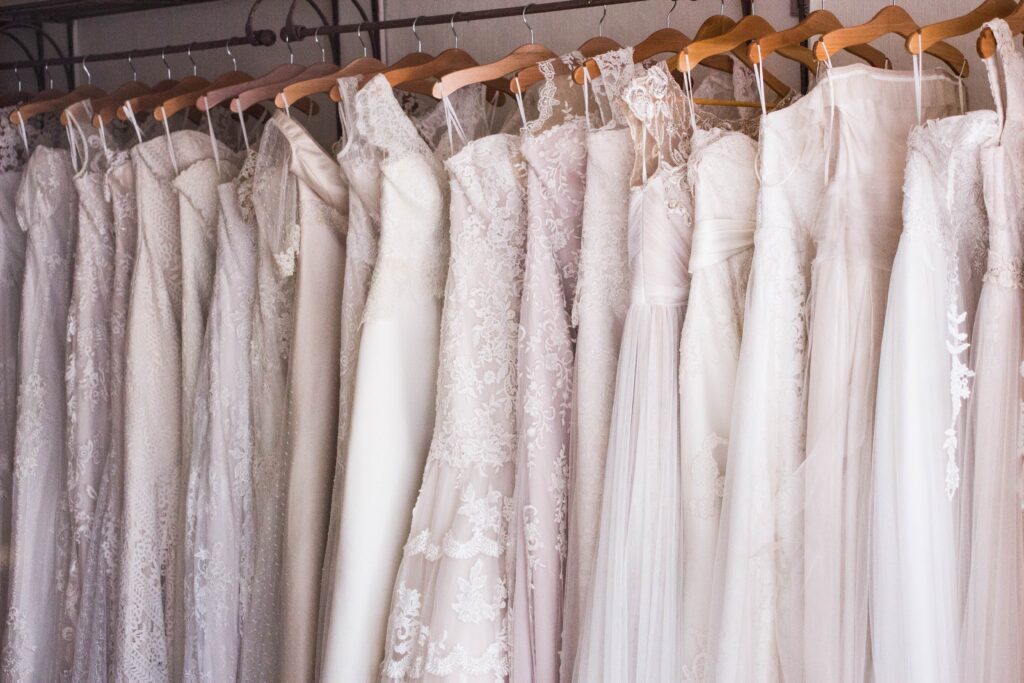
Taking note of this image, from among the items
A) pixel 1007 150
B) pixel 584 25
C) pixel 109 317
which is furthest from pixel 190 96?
pixel 1007 150

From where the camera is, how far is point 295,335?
5.04 ft

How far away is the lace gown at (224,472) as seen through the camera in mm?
1587

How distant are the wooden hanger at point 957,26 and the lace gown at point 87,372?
123 centimetres

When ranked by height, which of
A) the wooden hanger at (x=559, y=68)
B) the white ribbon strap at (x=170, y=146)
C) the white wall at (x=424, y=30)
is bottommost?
the white ribbon strap at (x=170, y=146)

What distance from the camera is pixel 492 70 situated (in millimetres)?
1459

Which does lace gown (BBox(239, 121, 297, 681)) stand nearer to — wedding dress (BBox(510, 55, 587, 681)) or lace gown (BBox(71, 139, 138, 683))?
lace gown (BBox(71, 139, 138, 683))

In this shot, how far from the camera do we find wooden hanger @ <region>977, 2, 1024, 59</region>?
1163 millimetres

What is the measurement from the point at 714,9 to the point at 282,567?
1.12 metres

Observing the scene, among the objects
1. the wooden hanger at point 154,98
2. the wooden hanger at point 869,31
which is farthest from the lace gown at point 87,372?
the wooden hanger at point 869,31

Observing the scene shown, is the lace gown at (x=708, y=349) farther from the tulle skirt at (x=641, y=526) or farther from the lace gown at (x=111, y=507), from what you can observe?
the lace gown at (x=111, y=507)

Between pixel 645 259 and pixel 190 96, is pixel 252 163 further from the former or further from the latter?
pixel 645 259

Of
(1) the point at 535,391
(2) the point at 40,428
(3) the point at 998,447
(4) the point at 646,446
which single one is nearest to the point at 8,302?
(2) the point at 40,428

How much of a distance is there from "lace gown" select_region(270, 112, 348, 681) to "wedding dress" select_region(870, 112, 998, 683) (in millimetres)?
772

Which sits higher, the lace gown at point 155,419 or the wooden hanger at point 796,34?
the wooden hanger at point 796,34
